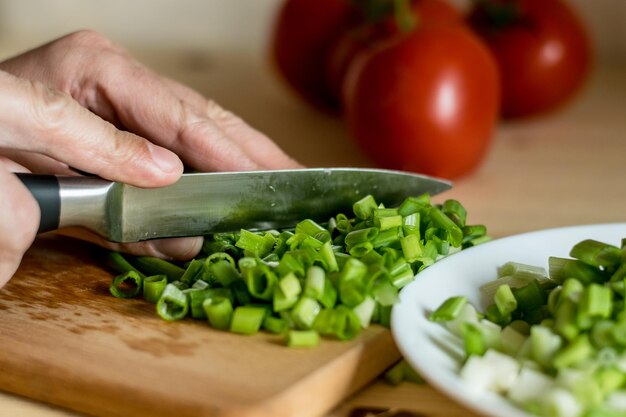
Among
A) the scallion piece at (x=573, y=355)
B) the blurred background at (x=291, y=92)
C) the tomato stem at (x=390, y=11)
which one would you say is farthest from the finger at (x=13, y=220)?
the tomato stem at (x=390, y=11)

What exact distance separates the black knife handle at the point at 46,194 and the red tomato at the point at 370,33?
0.96 m

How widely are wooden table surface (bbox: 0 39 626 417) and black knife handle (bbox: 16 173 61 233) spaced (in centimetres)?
22

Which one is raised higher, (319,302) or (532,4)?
(532,4)

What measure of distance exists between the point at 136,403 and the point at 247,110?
1.54 m

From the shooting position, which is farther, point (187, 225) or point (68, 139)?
point (187, 225)

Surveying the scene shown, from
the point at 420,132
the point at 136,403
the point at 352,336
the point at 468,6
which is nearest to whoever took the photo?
the point at 136,403

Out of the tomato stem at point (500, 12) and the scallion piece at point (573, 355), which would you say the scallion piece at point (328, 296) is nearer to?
the scallion piece at point (573, 355)

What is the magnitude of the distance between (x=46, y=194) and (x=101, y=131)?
→ 10cm

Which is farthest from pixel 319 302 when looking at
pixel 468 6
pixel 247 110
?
pixel 468 6

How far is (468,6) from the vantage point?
2.77 m

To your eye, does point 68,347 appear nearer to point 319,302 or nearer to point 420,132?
point 319,302

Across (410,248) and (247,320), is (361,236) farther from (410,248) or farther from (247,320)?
(247,320)

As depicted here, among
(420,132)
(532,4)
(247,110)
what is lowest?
(247,110)

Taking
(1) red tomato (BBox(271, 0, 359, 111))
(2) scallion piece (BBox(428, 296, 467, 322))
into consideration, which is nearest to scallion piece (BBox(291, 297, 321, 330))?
(2) scallion piece (BBox(428, 296, 467, 322))
